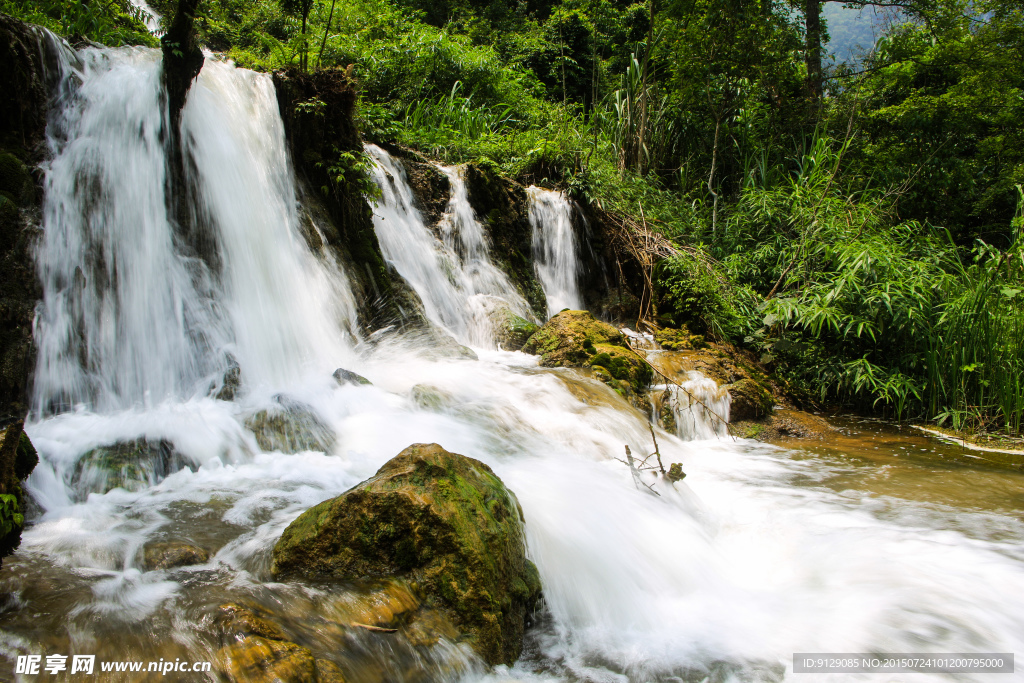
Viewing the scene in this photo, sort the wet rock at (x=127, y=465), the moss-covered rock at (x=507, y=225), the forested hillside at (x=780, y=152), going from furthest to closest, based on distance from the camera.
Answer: the moss-covered rock at (x=507, y=225), the forested hillside at (x=780, y=152), the wet rock at (x=127, y=465)

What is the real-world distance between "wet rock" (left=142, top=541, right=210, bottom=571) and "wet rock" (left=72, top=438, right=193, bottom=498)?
0.85 m

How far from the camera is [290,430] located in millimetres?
3830

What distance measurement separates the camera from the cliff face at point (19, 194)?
3666mm

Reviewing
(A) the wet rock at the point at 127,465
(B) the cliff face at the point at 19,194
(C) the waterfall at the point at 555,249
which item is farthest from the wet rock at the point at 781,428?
(B) the cliff face at the point at 19,194

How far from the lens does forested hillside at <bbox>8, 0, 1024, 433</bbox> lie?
6578 millimetres

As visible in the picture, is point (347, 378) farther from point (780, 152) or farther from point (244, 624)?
point (780, 152)

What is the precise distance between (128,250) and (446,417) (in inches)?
107

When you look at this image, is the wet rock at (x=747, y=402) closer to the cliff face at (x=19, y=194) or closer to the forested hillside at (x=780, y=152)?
the forested hillside at (x=780, y=152)

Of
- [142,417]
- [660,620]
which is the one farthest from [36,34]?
[660,620]

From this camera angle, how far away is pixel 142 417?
3.81m

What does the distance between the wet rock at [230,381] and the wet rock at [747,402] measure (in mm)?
4591

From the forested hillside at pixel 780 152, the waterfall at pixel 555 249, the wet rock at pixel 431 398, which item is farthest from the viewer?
the waterfall at pixel 555 249

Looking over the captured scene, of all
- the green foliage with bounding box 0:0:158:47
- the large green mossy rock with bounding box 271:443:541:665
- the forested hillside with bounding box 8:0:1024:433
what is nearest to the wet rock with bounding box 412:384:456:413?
the large green mossy rock with bounding box 271:443:541:665

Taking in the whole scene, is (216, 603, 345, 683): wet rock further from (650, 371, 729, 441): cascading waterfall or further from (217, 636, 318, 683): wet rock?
(650, 371, 729, 441): cascading waterfall
